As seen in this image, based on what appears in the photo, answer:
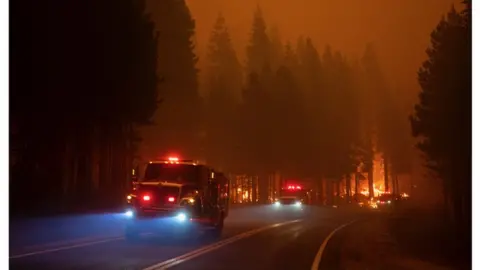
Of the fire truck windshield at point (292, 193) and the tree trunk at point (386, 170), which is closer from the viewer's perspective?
the fire truck windshield at point (292, 193)

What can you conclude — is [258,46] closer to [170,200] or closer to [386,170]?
[386,170]

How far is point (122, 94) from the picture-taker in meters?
43.6

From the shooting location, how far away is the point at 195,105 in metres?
69.2

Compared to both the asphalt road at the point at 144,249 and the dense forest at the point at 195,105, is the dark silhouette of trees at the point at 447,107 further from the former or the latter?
the asphalt road at the point at 144,249

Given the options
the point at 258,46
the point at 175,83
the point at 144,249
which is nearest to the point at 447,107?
the point at 175,83

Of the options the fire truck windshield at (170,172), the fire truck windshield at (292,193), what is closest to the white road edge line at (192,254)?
the fire truck windshield at (170,172)

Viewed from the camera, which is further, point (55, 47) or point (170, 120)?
point (170, 120)

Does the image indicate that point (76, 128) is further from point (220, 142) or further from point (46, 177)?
point (220, 142)

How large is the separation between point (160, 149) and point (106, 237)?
40711 mm

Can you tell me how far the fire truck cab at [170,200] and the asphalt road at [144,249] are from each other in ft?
1.80

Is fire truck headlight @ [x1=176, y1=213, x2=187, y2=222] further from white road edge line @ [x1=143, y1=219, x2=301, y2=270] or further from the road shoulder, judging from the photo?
the road shoulder

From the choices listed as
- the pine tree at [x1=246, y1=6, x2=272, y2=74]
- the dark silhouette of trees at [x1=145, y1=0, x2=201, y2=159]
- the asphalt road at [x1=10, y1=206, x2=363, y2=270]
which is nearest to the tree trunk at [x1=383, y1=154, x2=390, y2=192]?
the pine tree at [x1=246, y1=6, x2=272, y2=74]

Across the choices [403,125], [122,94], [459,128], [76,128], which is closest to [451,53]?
[459,128]

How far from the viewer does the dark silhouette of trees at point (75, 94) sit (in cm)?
3312
